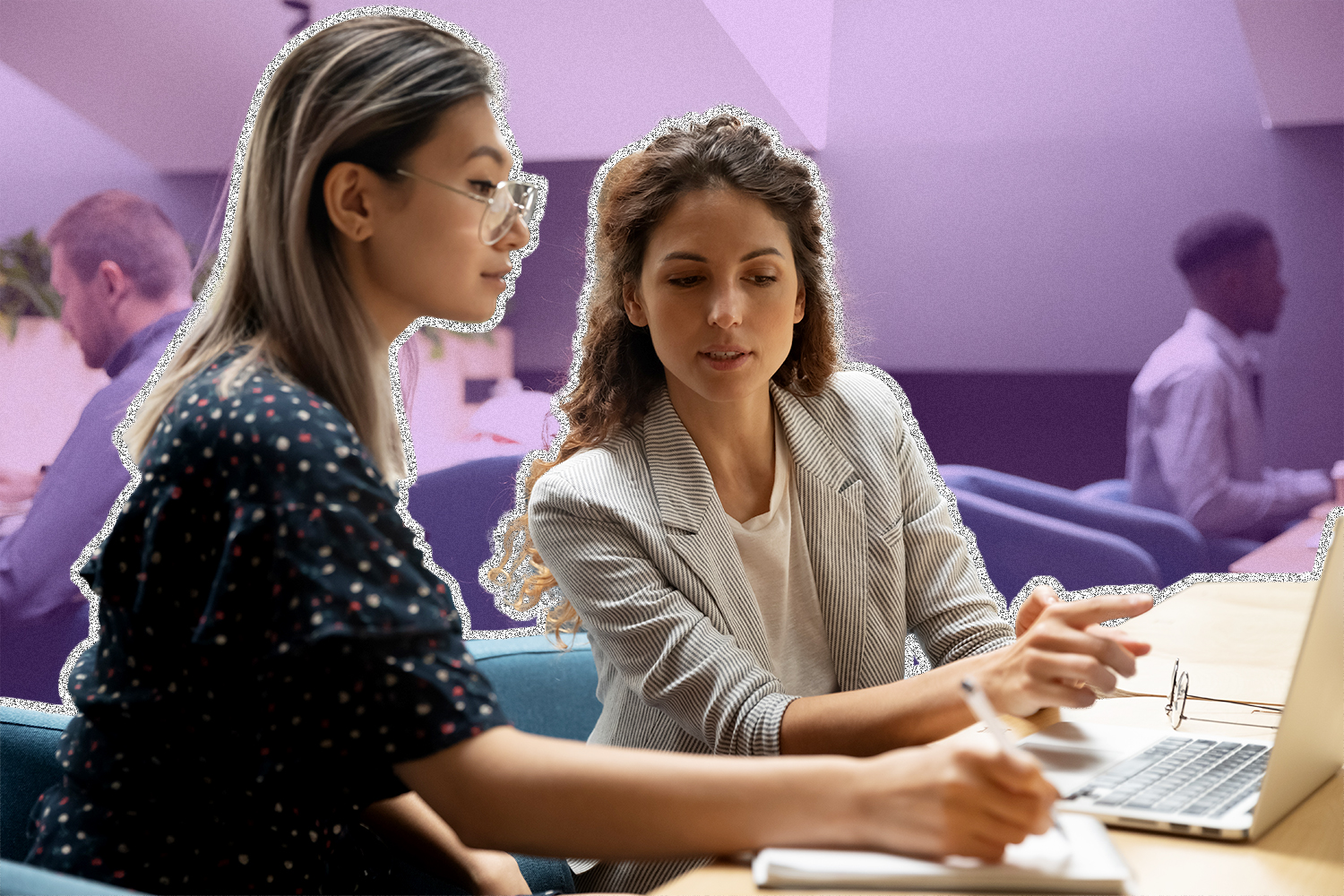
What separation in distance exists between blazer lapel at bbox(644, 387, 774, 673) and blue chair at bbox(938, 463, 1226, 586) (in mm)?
1867

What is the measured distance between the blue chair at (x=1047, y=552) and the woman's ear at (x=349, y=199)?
218 cm

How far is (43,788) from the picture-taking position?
118 cm

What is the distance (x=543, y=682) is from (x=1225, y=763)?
3.14 ft

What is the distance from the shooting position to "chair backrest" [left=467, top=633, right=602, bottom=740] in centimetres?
168

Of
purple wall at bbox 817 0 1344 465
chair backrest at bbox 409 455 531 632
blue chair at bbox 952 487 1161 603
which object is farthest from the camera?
purple wall at bbox 817 0 1344 465

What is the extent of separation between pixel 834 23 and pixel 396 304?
2347 millimetres

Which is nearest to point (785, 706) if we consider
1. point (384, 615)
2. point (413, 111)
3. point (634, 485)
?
point (634, 485)

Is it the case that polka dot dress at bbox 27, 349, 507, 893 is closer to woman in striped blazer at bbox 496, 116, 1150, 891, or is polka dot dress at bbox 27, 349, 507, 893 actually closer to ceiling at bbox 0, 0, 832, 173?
woman in striped blazer at bbox 496, 116, 1150, 891

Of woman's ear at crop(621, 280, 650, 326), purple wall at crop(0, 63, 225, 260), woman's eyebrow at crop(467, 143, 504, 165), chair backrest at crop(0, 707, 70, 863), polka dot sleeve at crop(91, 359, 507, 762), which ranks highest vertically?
purple wall at crop(0, 63, 225, 260)

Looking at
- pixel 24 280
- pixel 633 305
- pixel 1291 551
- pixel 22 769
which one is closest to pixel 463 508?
pixel 24 280

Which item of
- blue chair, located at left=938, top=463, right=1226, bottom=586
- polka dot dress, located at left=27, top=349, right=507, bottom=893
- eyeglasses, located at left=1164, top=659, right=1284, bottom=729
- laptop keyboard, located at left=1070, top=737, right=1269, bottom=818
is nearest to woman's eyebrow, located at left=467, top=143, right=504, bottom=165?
polka dot dress, located at left=27, top=349, right=507, bottom=893

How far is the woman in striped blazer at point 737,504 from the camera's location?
1.22 m

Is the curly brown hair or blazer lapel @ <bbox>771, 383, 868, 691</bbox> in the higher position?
the curly brown hair

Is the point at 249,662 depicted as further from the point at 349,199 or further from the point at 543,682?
the point at 543,682
